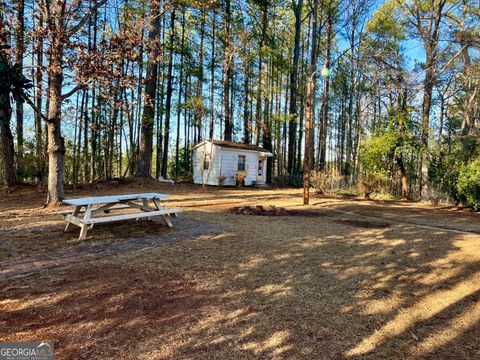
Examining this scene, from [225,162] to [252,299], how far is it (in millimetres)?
14698

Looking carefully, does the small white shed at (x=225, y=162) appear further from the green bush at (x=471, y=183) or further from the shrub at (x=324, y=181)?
the green bush at (x=471, y=183)

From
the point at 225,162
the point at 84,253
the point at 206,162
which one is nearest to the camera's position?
the point at 84,253

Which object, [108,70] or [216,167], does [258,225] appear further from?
[216,167]

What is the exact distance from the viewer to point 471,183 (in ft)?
31.9

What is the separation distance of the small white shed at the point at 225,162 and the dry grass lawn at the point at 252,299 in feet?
39.4

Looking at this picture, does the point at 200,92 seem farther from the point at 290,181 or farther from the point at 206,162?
the point at 290,181

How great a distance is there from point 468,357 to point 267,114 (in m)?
22.4

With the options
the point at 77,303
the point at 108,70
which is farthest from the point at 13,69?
the point at 108,70

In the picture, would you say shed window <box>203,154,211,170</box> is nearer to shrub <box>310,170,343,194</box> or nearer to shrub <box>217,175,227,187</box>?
shrub <box>217,175,227,187</box>

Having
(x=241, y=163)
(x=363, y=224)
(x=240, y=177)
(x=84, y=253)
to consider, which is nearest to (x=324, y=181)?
(x=240, y=177)

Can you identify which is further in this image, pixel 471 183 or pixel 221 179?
pixel 221 179

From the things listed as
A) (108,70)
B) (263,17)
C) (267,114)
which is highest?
(263,17)

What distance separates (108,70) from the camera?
266 inches

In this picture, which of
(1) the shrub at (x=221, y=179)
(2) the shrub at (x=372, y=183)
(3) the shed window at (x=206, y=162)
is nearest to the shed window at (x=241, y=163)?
(1) the shrub at (x=221, y=179)
